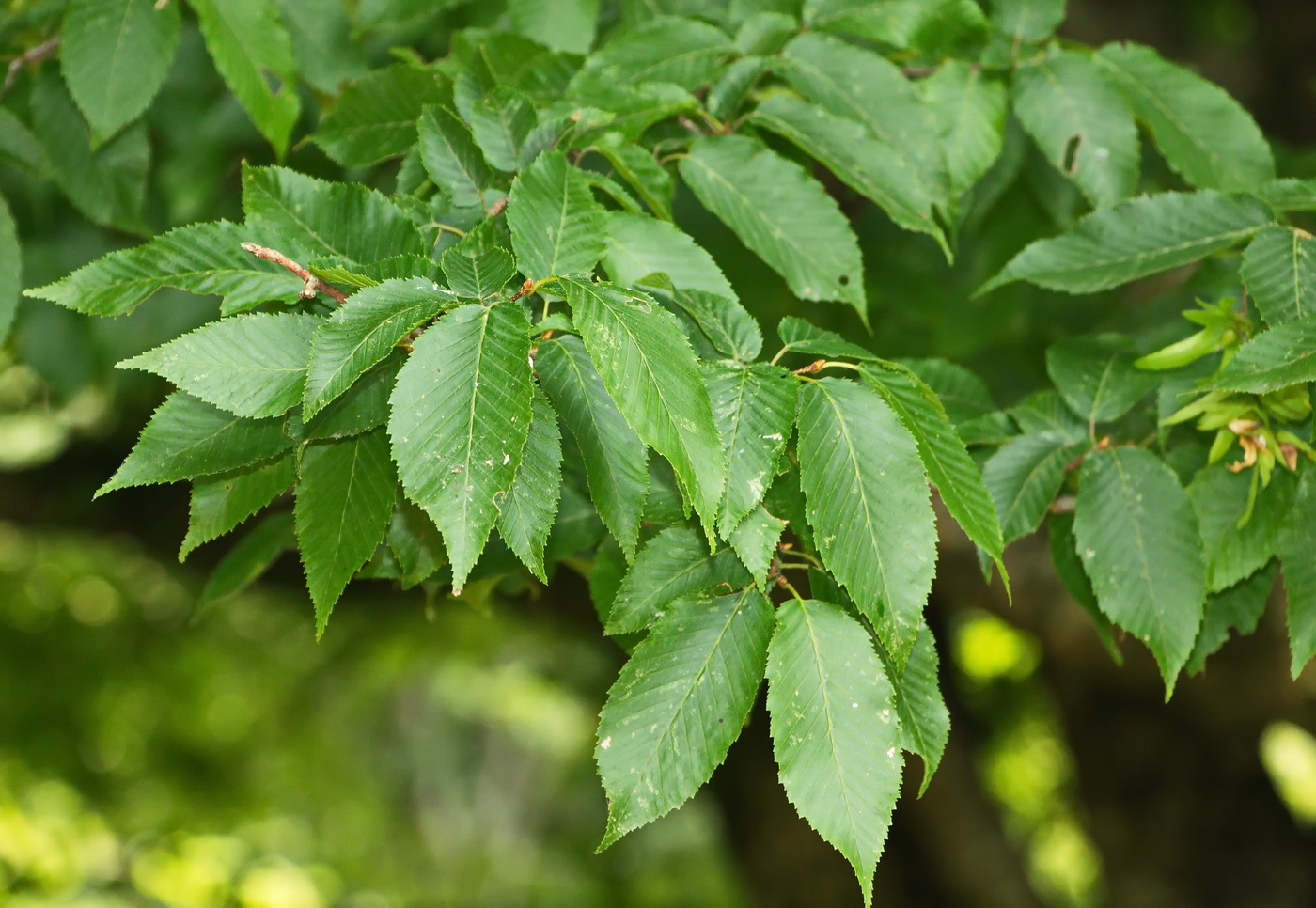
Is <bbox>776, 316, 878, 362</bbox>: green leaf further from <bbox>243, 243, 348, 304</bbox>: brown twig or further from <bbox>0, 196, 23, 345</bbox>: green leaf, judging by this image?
<bbox>0, 196, 23, 345</bbox>: green leaf

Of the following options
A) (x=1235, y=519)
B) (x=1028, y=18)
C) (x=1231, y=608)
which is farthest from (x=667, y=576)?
(x=1028, y=18)

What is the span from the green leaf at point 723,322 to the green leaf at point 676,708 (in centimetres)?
22

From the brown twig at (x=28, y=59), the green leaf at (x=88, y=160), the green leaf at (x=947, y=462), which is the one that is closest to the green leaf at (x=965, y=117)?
the green leaf at (x=947, y=462)

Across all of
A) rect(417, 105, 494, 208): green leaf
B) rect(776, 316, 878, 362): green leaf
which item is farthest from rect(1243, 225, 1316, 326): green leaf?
rect(417, 105, 494, 208): green leaf

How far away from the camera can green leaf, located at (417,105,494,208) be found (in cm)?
100

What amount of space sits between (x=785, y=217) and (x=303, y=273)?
496 millimetres

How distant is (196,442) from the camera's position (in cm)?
84

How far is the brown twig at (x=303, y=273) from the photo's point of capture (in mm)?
805

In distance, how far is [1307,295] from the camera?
990mm

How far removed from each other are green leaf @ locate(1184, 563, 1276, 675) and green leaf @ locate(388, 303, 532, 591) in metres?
0.85

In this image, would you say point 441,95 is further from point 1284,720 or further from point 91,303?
point 1284,720

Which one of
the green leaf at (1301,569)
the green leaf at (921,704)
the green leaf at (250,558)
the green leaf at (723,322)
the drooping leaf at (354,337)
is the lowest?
the green leaf at (250,558)

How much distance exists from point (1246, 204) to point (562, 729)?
10.5m

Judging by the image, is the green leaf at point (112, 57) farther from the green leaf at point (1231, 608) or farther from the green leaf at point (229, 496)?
the green leaf at point (1231, 608)
